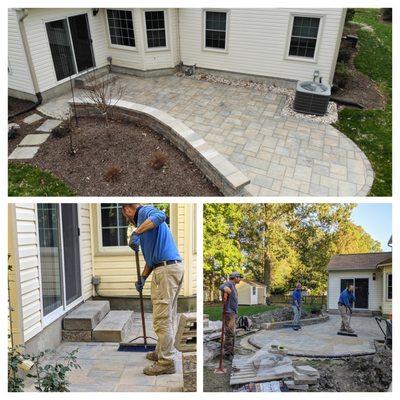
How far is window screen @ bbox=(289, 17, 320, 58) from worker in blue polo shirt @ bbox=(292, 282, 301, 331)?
6.07m

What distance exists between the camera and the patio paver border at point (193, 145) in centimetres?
494

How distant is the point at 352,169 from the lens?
5.89 metres

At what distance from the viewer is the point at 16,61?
7.68 m

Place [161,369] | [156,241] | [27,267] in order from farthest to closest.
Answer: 1. [27,267]
2. [161,369]
3. [156,241]

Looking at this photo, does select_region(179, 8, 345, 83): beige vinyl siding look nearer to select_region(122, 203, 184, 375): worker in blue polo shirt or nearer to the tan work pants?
select_region(122, 203, 184, 375): worker in blue polo shirt

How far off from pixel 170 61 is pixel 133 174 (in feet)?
17.0

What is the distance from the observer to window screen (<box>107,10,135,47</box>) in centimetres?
908

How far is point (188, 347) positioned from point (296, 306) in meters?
1.47

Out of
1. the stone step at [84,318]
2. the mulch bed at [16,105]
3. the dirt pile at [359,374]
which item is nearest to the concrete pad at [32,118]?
the mulch bed at [16,105]

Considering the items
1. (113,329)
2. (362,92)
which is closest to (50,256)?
(113,329)

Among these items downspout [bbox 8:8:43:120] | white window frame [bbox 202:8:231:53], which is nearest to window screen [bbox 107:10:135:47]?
white window frame [bbox 202:8:231:53]

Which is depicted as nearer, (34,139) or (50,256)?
(50,256)

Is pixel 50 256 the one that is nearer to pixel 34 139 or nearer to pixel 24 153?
pixel 24 153

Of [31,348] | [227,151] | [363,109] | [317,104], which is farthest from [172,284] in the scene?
[363,109]
